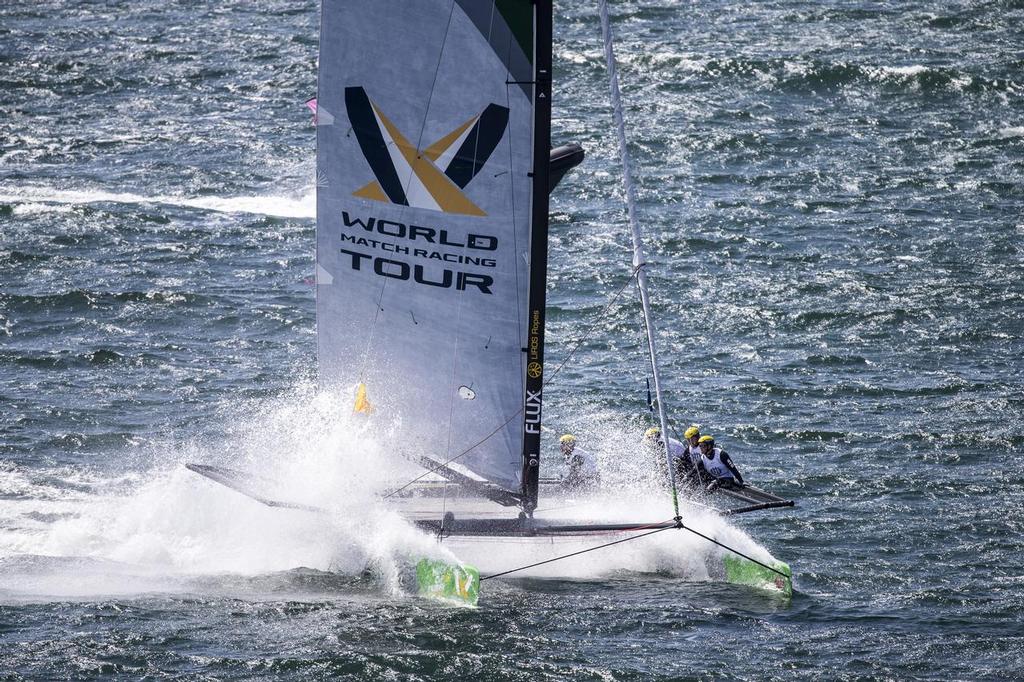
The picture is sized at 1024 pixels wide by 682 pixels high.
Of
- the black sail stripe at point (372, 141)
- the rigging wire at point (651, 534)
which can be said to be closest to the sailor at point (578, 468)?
the rigging wire at point (651, 534)

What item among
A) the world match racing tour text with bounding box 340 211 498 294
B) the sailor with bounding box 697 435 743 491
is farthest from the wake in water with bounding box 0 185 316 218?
the sailor with bounding box 697 435 743 491

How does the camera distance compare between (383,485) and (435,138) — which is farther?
(383,485)

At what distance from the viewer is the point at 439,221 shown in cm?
2119

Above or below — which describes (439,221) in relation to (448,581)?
above

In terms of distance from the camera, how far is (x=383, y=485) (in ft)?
76.7

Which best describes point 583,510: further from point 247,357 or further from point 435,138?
point 247,357

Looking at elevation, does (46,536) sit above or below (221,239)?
below

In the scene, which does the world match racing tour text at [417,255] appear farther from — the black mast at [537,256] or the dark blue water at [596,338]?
the dark blue water at [596,338]

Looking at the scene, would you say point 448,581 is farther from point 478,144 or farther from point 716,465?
point 478,144

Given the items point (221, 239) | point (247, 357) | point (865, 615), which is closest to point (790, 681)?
point (865, 615)

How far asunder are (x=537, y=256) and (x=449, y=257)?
1.40 metres

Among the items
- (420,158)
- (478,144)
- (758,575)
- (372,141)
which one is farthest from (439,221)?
(758,575)

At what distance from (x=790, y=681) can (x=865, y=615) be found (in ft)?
8.31

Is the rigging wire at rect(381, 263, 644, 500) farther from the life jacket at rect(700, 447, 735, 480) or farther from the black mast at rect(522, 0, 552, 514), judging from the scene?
the life jacket at rect(700, 447, 735, 480)
